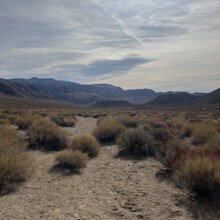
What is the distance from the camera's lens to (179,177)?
10156 millimetres

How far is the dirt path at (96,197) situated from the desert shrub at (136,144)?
2417 mm

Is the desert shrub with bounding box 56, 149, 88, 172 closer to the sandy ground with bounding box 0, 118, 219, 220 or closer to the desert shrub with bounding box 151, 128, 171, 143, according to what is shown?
the sandy ground with bounding box 0, 118, 219, 220

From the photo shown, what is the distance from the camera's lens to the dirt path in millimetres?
7957

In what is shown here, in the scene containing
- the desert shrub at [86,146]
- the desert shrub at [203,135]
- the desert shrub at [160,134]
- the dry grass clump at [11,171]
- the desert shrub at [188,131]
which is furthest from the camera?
the desert shrub at [188,131]

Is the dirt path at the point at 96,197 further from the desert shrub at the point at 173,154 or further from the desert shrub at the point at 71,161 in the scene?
the desert shrub at the point at 173,154

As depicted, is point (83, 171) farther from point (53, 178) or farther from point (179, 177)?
point (179, 177)

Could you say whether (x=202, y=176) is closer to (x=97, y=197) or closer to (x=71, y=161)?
(x=97, y=197)

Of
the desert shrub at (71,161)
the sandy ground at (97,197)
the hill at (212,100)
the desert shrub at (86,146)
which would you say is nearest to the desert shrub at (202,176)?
the sandy ground at (97,197)

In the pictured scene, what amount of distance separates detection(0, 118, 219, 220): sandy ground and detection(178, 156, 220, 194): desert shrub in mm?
431

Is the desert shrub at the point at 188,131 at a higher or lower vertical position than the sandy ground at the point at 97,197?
higher

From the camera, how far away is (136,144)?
51.0 feet

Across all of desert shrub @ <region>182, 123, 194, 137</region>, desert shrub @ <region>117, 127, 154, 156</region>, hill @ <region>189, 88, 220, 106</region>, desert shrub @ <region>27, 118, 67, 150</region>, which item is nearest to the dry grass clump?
desert shrub @ <region>27, 118, 67, 150</region>

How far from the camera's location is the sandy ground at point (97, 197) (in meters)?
7.96

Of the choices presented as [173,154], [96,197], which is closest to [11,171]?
[96,197]
